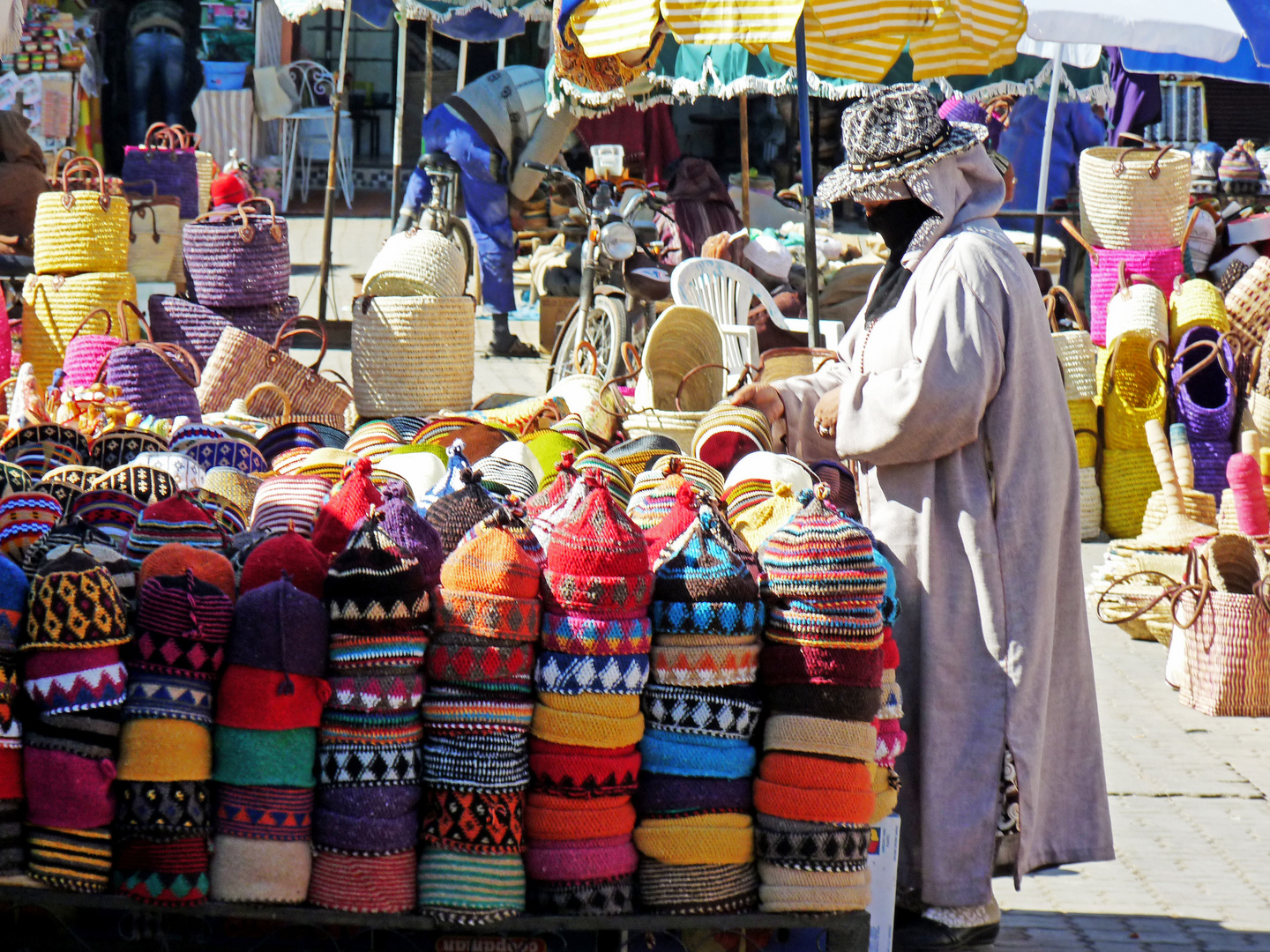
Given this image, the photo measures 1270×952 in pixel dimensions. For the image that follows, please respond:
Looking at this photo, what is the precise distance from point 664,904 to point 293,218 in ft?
42.8

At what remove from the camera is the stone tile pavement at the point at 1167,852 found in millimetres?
3168

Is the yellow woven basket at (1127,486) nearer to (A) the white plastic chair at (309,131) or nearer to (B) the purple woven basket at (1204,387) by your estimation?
(B) the purple woven basket at (1204,387)

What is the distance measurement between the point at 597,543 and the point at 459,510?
38cm

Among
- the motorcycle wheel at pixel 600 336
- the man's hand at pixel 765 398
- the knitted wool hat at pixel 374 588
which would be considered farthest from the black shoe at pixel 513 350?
the knitted wool hat at pixel 374 588

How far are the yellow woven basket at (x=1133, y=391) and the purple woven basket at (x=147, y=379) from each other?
437cm

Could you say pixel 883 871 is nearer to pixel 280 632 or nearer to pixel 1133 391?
pixel 280 632

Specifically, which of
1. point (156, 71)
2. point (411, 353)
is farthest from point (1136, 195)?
point (156, 71)

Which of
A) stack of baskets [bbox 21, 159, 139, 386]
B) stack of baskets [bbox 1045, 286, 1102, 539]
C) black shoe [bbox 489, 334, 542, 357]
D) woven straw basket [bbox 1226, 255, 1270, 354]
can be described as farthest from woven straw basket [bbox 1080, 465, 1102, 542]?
stack of baskets [bbox 21, 159, 139, 386]

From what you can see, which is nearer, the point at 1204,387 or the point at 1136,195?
the point at 1204,387

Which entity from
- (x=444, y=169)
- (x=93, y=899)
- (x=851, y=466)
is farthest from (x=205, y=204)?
(x=93, y=899)

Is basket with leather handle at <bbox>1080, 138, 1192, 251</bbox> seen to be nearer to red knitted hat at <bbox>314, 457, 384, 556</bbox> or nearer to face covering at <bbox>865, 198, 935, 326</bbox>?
face covering at <bbox>865, 198, 935, 326</bbox>

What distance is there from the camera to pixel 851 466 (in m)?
3.18

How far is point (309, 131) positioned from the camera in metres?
15.1

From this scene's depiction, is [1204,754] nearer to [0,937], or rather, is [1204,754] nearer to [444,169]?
[0,937]
